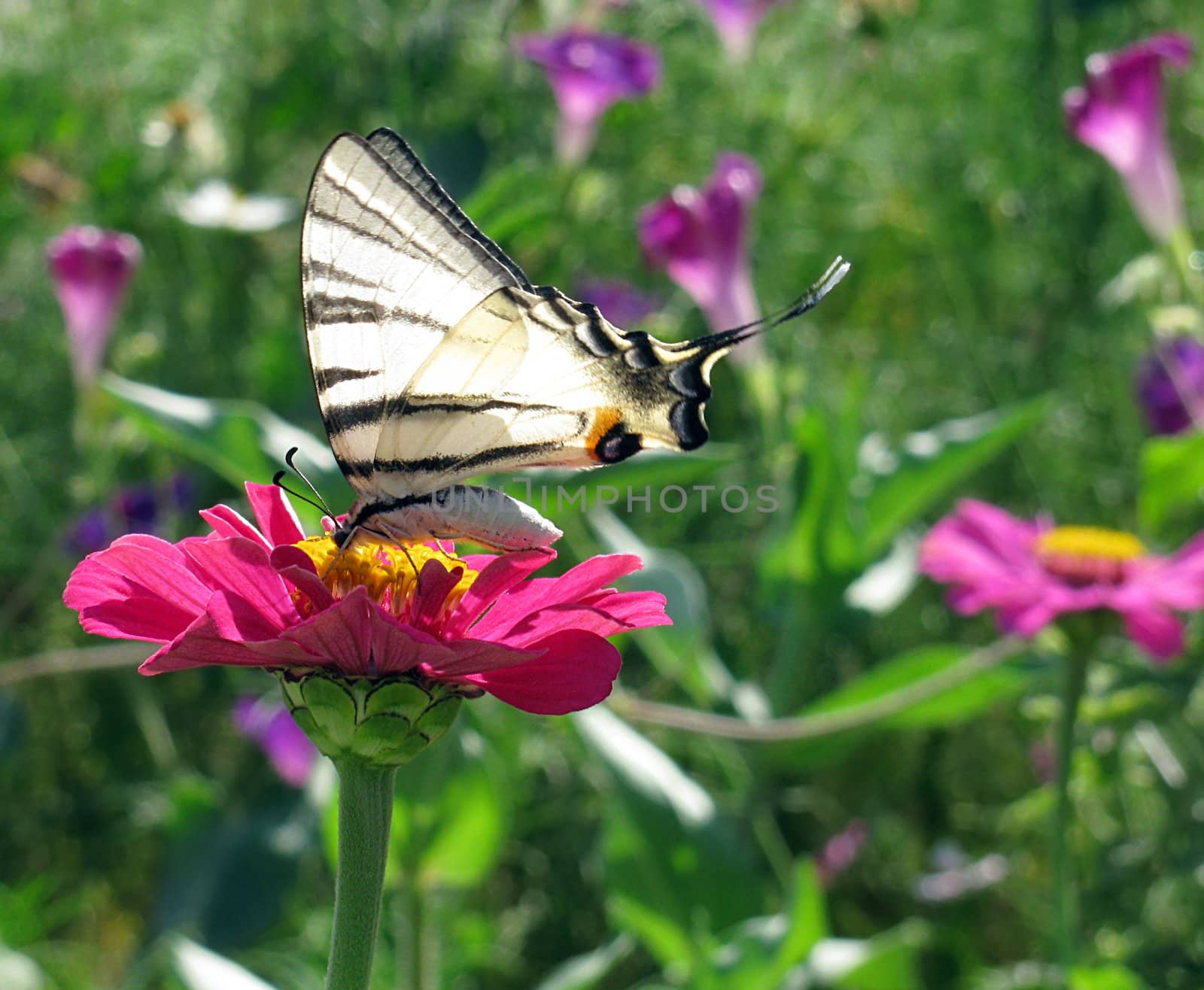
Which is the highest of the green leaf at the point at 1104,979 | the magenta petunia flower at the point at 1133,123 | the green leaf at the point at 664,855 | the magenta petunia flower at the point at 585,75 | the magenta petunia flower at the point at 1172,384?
the magenta petunia flower at the point at 585,75

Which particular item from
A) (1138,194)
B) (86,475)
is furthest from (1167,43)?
(86,475)

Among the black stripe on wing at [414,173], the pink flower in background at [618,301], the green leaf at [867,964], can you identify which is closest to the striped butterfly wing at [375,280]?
the black stripe on wing at [414,173]

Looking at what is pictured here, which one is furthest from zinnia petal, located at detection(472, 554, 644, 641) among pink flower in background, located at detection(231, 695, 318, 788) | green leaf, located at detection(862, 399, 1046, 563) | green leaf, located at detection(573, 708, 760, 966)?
pink flower in background, located at detection(231, 695, 318, 788)

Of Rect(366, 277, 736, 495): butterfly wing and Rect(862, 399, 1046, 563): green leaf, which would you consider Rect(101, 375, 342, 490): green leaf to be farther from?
Rect(862, 399, 1046, 563): green leaf

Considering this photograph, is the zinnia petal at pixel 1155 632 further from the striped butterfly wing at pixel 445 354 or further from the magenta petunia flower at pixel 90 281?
the magenta petunia flower at pixel 90 281

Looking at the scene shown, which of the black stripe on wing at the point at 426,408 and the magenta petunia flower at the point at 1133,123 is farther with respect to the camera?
the magenta petunia flower at the point at 1133,123

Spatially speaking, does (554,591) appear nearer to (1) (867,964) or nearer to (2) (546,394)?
(2) (546,394)

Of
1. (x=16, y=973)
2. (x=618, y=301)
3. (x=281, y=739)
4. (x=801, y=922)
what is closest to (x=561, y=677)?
(x=801, y=922)
